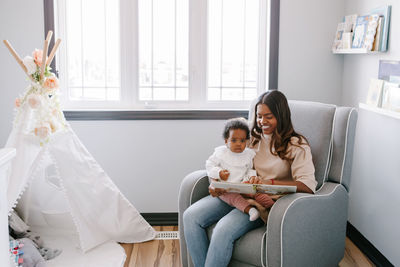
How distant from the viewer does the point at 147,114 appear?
3.24m

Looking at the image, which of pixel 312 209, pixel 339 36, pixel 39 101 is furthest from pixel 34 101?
pixel 339 36

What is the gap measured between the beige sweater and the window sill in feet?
2.76

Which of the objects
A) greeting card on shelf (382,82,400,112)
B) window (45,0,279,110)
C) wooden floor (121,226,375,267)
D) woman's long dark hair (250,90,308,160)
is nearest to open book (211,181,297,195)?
woman's long dark hair (250,90,308,160)

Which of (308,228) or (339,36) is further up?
(339,36)

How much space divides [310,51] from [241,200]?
146 centimetres

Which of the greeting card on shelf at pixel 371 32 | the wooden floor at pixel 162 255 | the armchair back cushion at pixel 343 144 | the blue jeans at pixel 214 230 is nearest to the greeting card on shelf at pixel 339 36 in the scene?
the greeting card on shelf at pixel 371 32

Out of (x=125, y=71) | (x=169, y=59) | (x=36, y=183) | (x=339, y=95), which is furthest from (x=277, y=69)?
(x=36, y=183)

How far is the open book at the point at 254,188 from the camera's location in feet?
6.89

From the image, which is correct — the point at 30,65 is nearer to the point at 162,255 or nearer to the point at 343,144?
the point at 162,255

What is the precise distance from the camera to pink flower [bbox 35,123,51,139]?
2.54 metres

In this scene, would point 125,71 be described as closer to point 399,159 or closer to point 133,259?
point 133,259

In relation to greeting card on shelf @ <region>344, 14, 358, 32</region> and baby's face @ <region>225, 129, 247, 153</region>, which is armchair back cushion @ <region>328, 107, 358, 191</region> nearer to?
baby's face @ <region>225, 129, 247, 153</region>

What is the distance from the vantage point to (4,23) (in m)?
3.13

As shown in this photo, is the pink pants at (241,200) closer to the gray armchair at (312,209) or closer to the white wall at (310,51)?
the gray armchair at (312,209)
